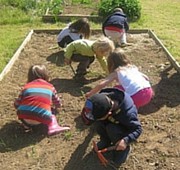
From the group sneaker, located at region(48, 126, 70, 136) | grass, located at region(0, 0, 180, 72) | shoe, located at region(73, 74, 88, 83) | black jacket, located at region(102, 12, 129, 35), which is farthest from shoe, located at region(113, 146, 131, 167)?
black jacket, located at region(102, 12, 129, 35)

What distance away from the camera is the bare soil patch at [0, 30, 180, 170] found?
461 centimetres

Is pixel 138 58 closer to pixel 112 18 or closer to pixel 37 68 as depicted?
pixel 112 18

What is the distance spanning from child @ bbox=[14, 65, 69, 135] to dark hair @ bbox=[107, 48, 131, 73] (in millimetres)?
741

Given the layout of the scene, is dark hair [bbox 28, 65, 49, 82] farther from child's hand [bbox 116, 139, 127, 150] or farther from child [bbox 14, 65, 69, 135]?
child's hand [bbox 116, 139, 127, 150]

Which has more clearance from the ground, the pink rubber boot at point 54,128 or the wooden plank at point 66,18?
the pink rubber boot at point 54,128

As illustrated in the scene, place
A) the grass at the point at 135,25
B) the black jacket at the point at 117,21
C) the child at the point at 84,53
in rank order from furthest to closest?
1. the grass at the point at 135,25
2. the black jacket at the point at 117,21
3. the child at the point at 84,53

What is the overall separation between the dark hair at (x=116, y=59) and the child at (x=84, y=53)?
29.7 inches

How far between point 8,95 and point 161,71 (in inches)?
90.7

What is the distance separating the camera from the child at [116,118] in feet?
13.4

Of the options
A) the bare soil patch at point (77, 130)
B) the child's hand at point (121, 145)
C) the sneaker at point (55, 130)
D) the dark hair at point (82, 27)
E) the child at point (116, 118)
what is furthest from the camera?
the dark hair at point (82, 27)

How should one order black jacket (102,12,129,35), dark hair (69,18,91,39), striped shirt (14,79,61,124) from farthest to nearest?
black jacket (102,12,129,35) < dark hair (69,18,91,39) < striped shirt (14,79,61,124)

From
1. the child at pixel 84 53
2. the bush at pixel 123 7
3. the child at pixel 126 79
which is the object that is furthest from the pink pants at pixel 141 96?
the bush at pixel 123 7

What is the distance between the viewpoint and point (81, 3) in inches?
441

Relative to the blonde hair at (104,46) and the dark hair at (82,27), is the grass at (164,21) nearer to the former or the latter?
the dark hair at (82,27)
